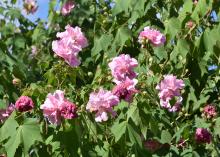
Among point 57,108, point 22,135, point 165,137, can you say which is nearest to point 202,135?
point 165,137

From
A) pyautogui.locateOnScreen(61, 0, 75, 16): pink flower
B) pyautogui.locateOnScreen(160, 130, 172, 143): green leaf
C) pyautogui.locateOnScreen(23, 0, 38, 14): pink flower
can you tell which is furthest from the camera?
pyautogui.locateOnScreen(23, 0, 38, 14): pink flower

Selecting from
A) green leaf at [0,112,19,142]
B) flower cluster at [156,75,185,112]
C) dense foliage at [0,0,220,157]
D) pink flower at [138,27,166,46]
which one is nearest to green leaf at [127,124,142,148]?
dense foliage at [0,0,220,157]

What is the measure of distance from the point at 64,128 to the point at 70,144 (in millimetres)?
80

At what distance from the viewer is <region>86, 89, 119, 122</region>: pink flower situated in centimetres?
266

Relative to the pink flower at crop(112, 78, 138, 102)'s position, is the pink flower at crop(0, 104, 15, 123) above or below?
above

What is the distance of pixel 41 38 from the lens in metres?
6.53

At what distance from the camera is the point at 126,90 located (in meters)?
2.74

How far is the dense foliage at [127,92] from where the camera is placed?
267cm

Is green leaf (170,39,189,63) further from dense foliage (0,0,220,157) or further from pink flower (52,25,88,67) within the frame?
pink flower (52,25,88,67)

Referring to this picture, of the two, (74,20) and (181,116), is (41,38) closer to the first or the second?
(74,20)

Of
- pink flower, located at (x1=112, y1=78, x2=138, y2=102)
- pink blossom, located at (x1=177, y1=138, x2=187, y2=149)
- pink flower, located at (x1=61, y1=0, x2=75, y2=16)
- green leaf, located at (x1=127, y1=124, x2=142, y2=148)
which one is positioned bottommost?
green leaf, located at (x1=127, y1=124, x2=142, y2=148)

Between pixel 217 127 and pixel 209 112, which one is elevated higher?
pixel 209 112

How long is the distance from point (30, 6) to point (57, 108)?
487cm

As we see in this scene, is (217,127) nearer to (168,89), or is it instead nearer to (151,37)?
(168,89)
